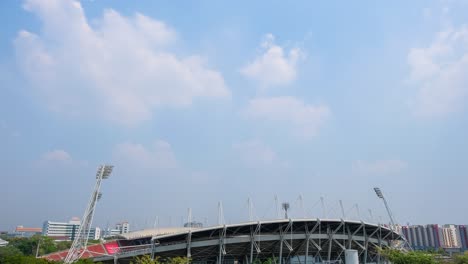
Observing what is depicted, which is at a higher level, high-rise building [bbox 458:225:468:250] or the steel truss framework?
high-rise building [bbox 458:225:468:250]

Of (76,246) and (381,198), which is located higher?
(381,198)

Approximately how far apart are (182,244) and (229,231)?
910 cm

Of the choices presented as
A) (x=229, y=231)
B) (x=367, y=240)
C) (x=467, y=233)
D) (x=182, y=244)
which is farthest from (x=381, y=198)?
(x=467, y=233)

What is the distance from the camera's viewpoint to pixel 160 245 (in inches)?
2344

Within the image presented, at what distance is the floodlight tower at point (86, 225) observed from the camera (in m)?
56.7

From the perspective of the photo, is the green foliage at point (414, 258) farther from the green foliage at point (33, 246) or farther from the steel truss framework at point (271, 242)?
the green foliage at point (33, 246)

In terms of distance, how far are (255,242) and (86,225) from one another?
31268 mm

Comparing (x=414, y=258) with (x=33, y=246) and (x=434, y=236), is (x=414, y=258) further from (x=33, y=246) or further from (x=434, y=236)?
(x=434, y=236)

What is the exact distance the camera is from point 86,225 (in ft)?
198

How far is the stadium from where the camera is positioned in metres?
59.8

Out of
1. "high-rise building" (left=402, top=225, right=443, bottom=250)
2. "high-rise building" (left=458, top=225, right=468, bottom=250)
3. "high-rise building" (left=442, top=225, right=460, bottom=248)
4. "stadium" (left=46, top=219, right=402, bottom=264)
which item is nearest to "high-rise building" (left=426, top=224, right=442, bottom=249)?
"high-rise building" (left=402, top=225, right=443, bottom=250)

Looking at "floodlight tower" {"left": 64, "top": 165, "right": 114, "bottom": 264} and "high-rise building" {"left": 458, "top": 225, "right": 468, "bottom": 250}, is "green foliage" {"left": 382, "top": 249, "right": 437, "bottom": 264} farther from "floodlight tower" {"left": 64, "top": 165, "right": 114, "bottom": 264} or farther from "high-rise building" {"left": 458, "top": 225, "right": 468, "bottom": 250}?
"high-rise building" {"left": 458, "top": 225, "right": 468, "bottom": 250}

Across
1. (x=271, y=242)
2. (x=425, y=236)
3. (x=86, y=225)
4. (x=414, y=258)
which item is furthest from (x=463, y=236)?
(x=86, y=225)

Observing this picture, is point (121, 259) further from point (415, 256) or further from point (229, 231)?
point (415, 256)
